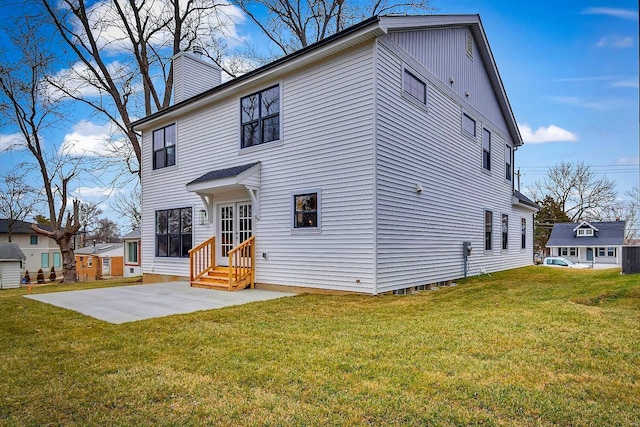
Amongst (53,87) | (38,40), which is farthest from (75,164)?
(38,40)

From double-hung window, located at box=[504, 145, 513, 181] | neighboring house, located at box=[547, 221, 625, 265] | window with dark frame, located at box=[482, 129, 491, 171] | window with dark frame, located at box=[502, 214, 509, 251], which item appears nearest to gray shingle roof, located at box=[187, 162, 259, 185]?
→ window with dark frame, located at box=[482, 129, 491, 171]

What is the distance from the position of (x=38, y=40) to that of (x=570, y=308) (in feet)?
75.8

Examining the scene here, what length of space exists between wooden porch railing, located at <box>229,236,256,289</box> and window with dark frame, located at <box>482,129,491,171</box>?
848 centimetres

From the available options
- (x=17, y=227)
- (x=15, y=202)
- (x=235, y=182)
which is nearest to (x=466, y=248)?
(x=235, y=182)

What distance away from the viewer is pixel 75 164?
2120cm

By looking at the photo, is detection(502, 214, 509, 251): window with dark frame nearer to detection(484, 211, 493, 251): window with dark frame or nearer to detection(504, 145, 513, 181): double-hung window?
detection(484, 211, 493, 251): window with dark frame

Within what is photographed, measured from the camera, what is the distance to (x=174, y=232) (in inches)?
501

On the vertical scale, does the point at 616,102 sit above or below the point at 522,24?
below

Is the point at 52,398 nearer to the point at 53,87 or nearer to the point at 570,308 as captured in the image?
the point at 570,308

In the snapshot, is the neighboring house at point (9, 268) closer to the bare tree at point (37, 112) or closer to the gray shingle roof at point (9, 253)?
the gray shingle roof at point (9, 253)

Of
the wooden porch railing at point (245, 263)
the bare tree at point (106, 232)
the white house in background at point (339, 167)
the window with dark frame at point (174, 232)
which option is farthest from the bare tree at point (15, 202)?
the wooden porch railing at point (245, 263)

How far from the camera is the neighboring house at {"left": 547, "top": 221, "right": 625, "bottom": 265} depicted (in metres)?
36.1

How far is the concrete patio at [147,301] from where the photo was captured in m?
6.70

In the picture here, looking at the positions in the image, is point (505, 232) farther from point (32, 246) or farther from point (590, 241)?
point (32, 246)
